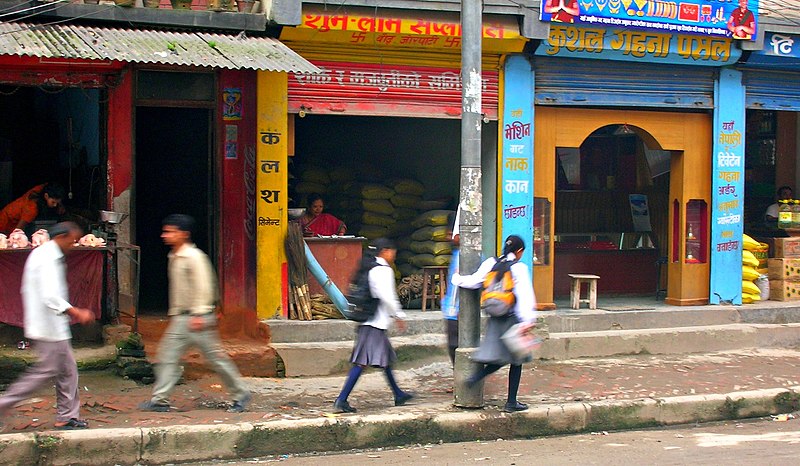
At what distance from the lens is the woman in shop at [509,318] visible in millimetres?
8102

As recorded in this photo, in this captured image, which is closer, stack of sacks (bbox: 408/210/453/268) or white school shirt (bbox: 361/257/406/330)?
white school shirt (bbox: 361/257/406/330)

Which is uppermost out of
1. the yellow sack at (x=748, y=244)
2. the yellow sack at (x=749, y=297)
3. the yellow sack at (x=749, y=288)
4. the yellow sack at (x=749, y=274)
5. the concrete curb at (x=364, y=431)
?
the yellow sack at (x=748, y=244)

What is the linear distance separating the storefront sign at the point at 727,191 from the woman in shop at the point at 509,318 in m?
5.88

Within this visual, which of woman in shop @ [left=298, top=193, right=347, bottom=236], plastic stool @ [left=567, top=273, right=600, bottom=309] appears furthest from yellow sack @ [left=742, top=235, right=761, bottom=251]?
woman in shop @ [left=298, top=193, right=347, bottom=236]

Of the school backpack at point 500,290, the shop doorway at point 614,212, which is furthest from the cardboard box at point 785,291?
the school backpack at point 500,290

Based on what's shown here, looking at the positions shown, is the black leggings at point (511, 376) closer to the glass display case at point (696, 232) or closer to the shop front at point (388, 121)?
the shop front at point (388, 121)

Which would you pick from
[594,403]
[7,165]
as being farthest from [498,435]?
[7,165]

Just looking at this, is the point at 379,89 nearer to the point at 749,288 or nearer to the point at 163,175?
the point at 163,175

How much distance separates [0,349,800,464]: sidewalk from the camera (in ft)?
23.9

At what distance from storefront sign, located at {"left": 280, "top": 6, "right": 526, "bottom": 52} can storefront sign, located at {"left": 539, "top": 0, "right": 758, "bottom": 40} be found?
558 mm

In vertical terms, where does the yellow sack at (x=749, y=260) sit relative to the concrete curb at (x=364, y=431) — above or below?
above

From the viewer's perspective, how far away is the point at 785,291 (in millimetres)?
13727

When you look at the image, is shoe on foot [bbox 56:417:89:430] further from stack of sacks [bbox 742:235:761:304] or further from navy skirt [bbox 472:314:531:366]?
stack of sacks [bbox 742:235:761:304]

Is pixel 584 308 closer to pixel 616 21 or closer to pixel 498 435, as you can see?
pixel 616 21
